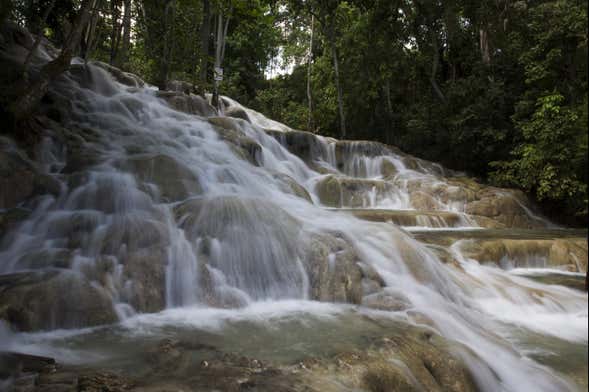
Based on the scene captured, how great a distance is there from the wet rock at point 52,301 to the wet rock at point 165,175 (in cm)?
267

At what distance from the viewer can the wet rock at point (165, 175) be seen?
718cm

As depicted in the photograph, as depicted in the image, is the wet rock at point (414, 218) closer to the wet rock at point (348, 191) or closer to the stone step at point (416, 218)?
the stone step at point (416, 218)

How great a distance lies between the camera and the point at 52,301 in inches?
164

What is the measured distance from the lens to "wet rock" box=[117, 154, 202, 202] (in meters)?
7.18

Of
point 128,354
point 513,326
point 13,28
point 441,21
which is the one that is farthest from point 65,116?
point 441,21

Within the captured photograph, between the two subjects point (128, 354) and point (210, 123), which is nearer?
point (128, 354)

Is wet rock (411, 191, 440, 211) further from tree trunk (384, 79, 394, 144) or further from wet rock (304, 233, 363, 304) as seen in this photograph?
tree trunk (384, 79, 394, 144)

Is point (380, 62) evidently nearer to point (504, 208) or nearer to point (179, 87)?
point (179, 87)

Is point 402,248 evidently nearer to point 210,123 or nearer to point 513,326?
point 513,326

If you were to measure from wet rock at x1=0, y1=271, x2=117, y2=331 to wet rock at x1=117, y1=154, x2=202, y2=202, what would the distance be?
2.67 meters

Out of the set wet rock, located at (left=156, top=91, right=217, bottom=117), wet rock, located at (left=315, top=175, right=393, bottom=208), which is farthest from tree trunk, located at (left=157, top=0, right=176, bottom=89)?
wet rock, located at (left=315, top=175, right=393, bottom=208)

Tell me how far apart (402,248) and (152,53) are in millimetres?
14176

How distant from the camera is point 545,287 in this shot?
5855mm

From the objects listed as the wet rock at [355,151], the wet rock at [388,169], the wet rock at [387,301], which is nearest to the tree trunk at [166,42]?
the wet rock at [355,151]
